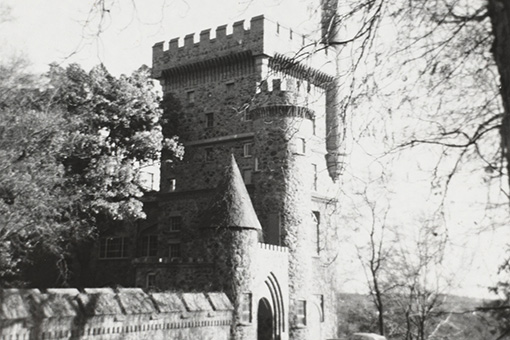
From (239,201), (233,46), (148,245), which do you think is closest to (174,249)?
(148,245)

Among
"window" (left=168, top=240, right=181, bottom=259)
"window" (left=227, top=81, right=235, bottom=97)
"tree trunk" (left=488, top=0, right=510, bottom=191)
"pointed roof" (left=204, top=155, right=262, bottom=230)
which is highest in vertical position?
"window" (left=227, top=81, right=235, bottom=97)

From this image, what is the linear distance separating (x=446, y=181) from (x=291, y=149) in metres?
23.9

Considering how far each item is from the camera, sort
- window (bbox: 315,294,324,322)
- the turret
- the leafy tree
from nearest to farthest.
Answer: the leafy tree < the turret < window (bbox: 315,294,324,322)

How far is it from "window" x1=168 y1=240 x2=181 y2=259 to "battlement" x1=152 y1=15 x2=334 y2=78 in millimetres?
10537

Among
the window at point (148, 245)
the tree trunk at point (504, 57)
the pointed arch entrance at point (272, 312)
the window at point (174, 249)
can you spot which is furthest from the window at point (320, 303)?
the tree trunk at point (504, 57)

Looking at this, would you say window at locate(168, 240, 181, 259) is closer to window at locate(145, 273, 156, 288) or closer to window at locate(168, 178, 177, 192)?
window at locate(168, 178, 177, 192)

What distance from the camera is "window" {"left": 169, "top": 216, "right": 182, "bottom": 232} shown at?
31783mm

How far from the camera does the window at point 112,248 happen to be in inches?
1300

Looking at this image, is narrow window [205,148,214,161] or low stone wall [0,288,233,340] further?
narrow window [205,148,214,161]

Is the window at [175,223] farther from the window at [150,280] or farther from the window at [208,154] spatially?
the window at [150,280]

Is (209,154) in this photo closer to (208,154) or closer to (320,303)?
(208,154)

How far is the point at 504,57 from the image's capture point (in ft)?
11.2

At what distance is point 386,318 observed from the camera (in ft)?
129

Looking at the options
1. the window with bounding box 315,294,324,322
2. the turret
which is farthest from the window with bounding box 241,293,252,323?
the window with bounding box 315,294,324,322
